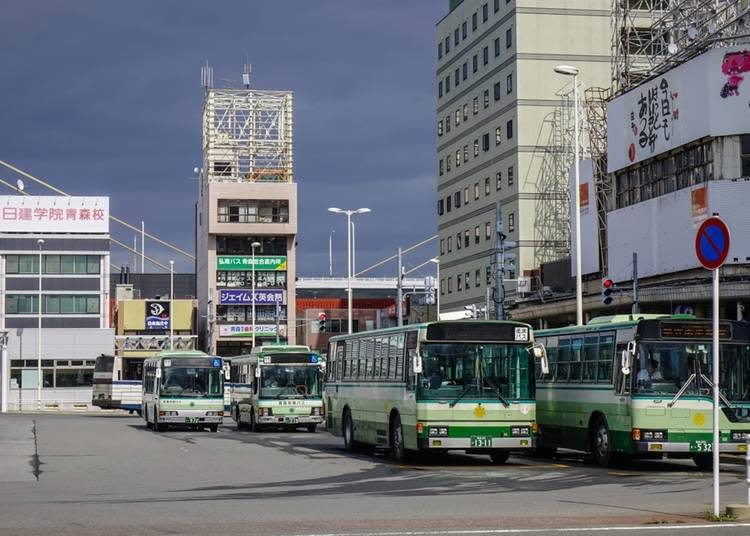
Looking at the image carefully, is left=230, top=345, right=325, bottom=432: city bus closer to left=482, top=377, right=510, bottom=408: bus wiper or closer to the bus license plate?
left=482, top=377, right=510, bottom=408: bus wiper

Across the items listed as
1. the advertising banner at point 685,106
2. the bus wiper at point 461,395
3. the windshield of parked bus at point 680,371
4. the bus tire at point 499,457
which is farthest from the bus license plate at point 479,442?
the advertising banner at point 685,106

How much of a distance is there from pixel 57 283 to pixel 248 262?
22.5m

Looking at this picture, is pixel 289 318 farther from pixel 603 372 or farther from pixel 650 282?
pixel 603 372

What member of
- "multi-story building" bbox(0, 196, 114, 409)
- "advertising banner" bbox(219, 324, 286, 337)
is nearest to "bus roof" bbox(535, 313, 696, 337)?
"multi-story building" bbox(0, 196, 114, 409)

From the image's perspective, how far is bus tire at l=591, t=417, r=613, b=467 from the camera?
974 inches

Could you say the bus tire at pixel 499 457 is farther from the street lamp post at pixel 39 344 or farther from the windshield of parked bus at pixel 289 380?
the street lamp post at pixel 39 344

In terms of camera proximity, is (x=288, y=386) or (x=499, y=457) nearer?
(x=499, y=457)

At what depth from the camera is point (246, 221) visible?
409ft

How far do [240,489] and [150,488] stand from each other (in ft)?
5.05

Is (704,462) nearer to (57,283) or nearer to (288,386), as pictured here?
(288,386)

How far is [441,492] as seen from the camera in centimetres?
1944

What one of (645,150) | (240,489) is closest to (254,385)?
(240,489)

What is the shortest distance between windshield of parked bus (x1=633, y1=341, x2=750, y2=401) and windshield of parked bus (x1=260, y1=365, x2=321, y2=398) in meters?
19.7

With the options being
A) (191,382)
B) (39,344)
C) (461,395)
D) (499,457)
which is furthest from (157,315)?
(461,395)
